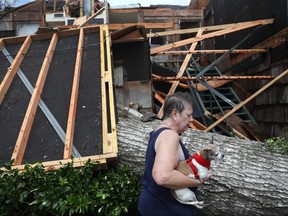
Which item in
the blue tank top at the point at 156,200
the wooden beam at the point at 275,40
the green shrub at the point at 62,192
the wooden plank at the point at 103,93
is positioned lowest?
the green shrub at the point at 62,192

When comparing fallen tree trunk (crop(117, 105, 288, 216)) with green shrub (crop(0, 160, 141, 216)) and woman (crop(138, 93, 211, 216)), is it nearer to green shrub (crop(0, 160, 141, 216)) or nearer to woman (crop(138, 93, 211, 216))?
green shrub (crop(0, 160, 141, 216))

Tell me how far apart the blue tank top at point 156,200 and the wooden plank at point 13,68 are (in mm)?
3193

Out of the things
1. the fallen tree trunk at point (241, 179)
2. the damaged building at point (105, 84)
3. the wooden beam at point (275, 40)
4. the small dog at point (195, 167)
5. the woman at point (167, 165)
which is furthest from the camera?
the wooden beam at point (275, 40)

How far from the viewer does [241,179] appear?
3.44 metres

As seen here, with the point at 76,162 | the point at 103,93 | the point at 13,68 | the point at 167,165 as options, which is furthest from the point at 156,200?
the point at 13,68

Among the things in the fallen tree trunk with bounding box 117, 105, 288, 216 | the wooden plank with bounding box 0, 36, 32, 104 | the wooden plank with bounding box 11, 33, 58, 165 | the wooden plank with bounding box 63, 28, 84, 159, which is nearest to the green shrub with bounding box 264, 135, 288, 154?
the fallen tree trunk with bounding box 117, 105, 288, 216

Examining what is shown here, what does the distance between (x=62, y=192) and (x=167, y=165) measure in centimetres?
166

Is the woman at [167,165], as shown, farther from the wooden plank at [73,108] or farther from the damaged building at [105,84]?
the wooden plank at [73,108]

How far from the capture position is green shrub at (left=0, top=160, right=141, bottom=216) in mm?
3145

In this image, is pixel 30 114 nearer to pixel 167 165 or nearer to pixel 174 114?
pixel 174 114

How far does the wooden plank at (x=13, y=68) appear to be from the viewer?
468cm

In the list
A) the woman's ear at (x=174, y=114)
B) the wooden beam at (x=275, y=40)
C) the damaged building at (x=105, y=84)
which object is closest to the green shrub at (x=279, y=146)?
the damaged building at (x=105, y=84)

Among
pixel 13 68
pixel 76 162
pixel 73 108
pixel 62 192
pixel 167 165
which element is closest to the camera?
pixel 167 165

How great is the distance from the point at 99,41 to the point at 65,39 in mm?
705
